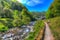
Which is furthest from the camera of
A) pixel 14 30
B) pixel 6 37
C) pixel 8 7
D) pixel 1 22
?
pixel 8 7

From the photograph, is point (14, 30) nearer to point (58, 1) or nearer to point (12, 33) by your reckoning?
point (12, 33)

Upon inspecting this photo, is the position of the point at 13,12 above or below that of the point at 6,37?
above

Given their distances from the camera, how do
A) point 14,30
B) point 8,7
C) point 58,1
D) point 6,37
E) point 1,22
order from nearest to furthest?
point 58,1
point 6,37
point 14,30
point 1,22
point 8,7

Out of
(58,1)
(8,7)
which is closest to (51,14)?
(58,1)

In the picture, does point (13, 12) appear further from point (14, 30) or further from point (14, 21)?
point (14, 30)

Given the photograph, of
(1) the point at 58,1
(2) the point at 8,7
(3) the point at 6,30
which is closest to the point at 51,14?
(1) the point at 58,1

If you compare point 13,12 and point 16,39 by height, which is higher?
point 13,12

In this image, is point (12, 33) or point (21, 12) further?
point (21, 12)

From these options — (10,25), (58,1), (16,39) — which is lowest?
(16,39)

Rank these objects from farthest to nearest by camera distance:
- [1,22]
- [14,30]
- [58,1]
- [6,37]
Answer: [1,22] < [14,30] < [6,37] < [58,1]
